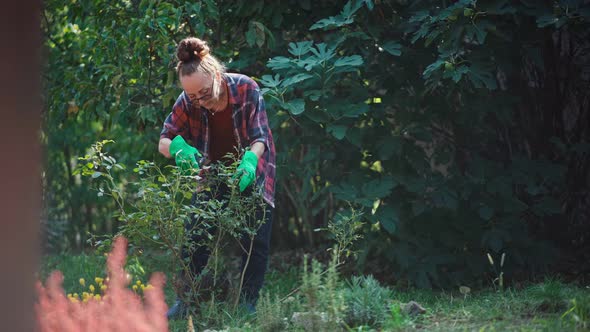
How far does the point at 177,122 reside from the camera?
3.79 meters

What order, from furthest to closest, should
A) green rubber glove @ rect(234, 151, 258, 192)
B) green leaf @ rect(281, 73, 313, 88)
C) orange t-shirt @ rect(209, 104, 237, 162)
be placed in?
green leaf @ rect(281, 73, 313, 88) → orange t-shirt @ rect(209, 104, 237, 162) → green rubber glove @ rect(234, 151, 258, 192)

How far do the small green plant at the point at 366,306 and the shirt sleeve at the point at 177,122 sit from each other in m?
1.33

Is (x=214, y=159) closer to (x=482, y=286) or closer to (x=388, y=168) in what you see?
(x=388, y=168)

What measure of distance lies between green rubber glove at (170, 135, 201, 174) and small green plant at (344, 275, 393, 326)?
92cm

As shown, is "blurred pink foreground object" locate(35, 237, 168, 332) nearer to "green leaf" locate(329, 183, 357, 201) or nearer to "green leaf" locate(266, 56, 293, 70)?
"green leaf" locate(266, 56, 293, 70)

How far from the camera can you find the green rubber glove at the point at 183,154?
3.35 meters

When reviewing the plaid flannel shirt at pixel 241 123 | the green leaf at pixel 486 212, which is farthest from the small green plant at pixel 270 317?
the green leaf at pixel 486 212

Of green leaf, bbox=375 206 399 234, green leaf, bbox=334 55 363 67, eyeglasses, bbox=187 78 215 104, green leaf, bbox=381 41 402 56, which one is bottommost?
green leaf, bbox=375 206 399 234

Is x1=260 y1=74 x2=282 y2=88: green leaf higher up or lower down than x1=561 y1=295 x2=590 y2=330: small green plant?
higher up

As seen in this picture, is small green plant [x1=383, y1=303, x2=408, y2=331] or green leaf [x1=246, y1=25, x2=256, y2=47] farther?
green leaf [x1=246, y1=25, x2=256, y2=47]

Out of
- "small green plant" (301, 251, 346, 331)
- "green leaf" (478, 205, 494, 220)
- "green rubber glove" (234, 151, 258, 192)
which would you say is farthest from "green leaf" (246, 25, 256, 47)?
"small green plant" (301, 251, 346, 331)

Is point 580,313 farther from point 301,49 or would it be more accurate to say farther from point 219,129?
point 301,49

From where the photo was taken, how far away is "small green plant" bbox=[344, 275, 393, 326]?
9.62 feet

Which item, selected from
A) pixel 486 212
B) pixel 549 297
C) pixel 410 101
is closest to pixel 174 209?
pixel 549 297
